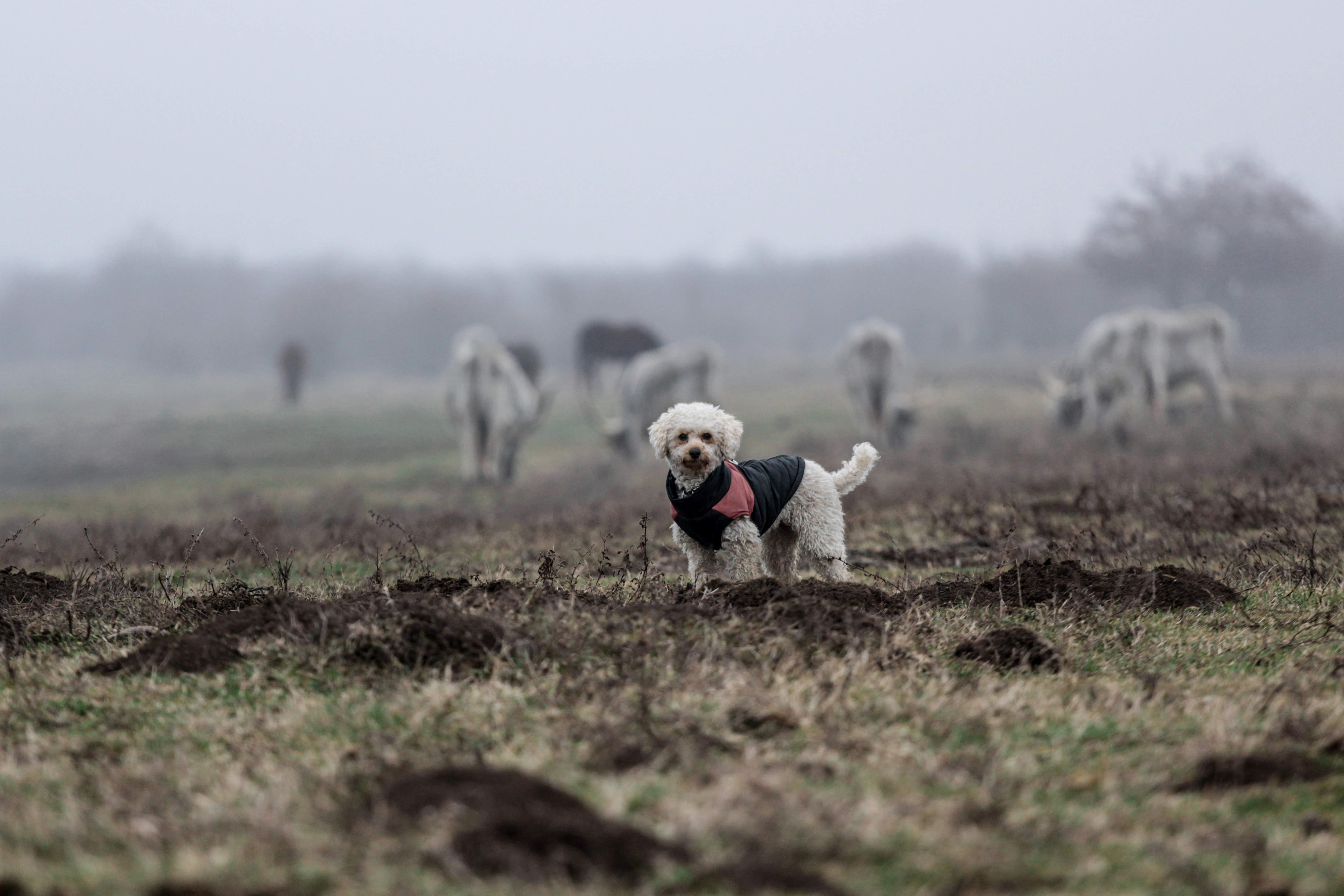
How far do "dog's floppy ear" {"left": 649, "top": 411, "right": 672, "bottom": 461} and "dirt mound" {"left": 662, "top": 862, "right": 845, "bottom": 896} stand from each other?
362cm

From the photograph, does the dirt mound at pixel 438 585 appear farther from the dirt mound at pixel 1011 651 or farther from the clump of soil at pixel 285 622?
the dirt mound at pixel 1011 651

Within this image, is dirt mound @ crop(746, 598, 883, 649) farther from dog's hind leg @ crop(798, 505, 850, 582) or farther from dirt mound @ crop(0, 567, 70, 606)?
dirt mound @ crop(0, 567, 70, 606)

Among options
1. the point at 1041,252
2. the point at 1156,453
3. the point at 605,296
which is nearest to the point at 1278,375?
the point at 1156,453

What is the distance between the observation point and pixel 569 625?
501cm

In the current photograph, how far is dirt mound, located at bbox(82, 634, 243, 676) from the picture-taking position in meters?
5.00

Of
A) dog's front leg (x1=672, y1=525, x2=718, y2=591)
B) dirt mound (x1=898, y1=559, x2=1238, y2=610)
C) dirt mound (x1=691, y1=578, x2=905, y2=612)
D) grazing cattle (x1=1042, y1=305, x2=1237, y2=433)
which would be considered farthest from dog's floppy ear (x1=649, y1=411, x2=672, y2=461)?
grazing cattle (x1=1042, y1=305, x2=1237, y2=433)

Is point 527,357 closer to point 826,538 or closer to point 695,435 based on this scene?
point 826,538

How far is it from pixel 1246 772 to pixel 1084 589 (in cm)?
258

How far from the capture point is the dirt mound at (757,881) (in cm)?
280

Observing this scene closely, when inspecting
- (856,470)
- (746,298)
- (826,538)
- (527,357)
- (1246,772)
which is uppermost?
(746,298)

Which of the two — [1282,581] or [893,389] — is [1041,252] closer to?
[893,389]

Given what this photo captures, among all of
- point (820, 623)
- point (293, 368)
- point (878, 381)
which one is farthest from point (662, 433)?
point (293, 368)

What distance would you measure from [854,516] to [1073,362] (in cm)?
1617

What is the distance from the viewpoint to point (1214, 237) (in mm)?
48281
